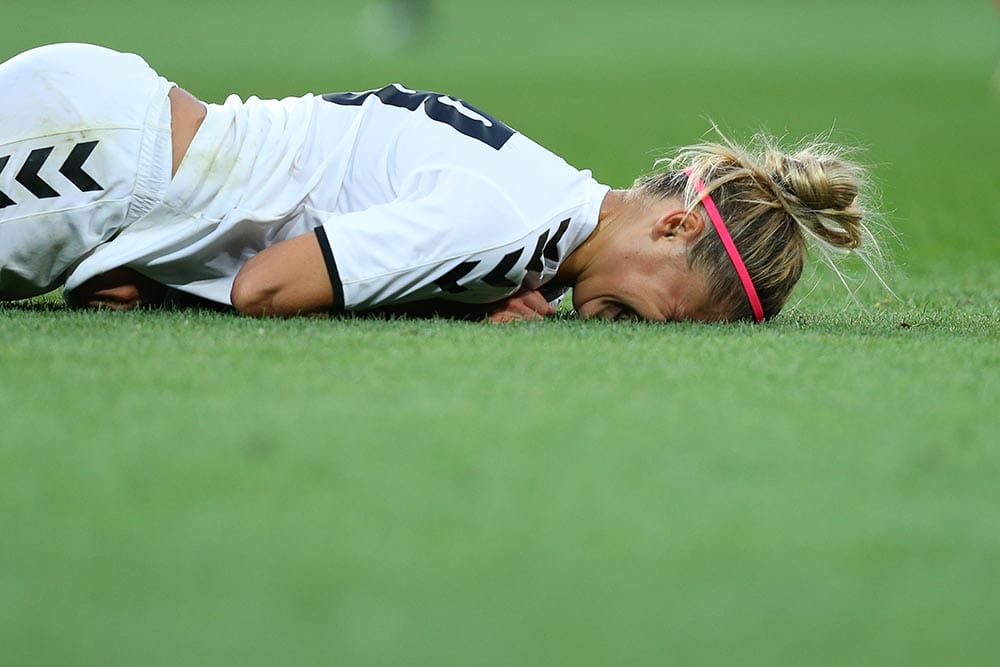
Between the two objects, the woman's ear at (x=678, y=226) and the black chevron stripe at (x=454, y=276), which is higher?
the woman's ear at (x=678, y=226)

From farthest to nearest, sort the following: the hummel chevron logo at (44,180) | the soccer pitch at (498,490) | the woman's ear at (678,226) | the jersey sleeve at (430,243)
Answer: the woman's ear at (678,226)
the hummel chevron logo at (44,180)
the jersey sleeve at (430,243)
the soccer pitch at (498,490)

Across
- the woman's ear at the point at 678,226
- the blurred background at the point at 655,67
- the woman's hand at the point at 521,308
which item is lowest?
the blurred background at the point at 655,67

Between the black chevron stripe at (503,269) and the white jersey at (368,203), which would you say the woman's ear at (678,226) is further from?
the black chevron stripe at (503,269)

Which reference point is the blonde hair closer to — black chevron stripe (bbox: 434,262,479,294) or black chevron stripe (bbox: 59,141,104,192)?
black chevron stripe (bbox: 434,262,479,294)

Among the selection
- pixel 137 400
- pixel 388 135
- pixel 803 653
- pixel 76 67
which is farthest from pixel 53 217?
pixel 803 653

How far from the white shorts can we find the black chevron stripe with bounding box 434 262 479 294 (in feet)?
1.96

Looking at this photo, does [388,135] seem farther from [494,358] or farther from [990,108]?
[990,108]

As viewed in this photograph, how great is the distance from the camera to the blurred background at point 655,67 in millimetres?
7660

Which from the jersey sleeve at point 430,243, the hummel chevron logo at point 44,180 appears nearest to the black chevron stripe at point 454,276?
the jersey sleeve at point 430,243

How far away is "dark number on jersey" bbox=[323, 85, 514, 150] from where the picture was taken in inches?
114

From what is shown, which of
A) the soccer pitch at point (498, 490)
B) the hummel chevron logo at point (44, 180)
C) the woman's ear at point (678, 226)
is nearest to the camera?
the soccer pitch at point (498, 490)

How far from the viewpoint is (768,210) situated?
2982mm

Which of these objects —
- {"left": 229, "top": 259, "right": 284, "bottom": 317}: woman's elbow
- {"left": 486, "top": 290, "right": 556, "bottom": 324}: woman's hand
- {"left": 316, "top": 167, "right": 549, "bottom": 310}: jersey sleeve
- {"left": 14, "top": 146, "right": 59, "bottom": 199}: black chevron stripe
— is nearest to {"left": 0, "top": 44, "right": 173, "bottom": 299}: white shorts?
{"left": 14, "top": 146, "right": 59, "bottom": 199}: black chevron stripe

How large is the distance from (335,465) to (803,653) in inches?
25.6
